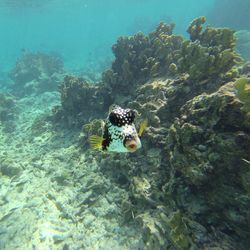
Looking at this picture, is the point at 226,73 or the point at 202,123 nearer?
the point at 202,123

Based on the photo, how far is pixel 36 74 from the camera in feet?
68.5

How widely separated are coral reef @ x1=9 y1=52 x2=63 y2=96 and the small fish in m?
17.2

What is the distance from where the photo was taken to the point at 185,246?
365 centimetres

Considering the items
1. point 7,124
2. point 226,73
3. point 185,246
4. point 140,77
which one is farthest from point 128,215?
point 7,124

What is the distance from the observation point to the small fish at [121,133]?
2020 mm

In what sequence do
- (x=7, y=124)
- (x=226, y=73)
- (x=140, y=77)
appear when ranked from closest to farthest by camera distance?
1. (x=226, y=73)
2. (x=140, y=77)
3. (x=7, y=124)

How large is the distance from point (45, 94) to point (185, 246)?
49.2 ft

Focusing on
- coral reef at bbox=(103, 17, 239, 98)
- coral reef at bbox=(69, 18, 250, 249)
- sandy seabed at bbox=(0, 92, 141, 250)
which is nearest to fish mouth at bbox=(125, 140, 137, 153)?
coral reef at bbox=(69, 18, 250, 249)

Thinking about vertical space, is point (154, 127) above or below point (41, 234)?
above

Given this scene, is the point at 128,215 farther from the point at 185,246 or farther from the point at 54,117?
the point at 54,117

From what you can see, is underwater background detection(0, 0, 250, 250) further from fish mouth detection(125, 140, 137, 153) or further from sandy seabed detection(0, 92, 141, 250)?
fish mouth detection(125, 140, 137, 153)

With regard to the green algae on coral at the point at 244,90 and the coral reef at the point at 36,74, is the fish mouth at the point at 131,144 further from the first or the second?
the coral reef at the point at 36,74

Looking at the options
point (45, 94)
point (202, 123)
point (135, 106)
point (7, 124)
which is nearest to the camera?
point (202, 123)

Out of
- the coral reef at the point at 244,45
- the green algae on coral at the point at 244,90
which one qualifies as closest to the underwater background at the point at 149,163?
the green algae on coral at the point at 244,90
